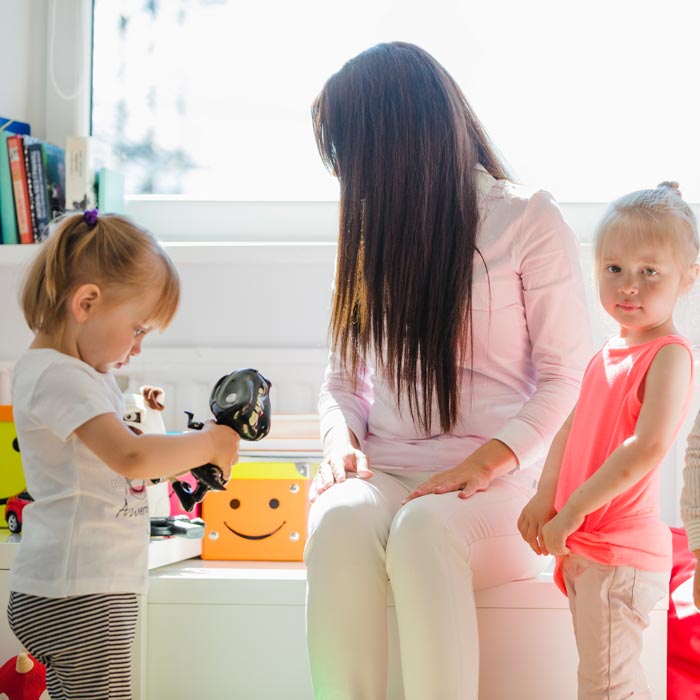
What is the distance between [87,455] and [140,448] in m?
0.08

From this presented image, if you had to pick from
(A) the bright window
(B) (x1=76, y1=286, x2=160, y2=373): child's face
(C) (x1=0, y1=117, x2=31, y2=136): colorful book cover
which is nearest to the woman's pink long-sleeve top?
(B) (x1=76, y1=286, x2=160, y2=373): child's face

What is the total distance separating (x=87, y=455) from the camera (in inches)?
44.1

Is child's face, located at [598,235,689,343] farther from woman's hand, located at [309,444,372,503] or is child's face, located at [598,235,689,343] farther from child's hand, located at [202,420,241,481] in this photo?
child's hand, located at [202,420,241,481]

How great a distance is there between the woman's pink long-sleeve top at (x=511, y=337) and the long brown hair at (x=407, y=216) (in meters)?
0.03

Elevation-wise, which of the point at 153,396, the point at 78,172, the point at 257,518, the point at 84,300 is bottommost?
the point at 257,518

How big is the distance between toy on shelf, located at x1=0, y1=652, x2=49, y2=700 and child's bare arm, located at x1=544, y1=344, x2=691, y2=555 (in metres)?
0.81

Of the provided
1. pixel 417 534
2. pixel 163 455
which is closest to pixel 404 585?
pixel 417 534

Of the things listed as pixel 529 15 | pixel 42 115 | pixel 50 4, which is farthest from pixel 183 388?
pixel 529 15

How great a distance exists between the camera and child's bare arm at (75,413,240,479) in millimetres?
1073

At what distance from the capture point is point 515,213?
140 centimetres

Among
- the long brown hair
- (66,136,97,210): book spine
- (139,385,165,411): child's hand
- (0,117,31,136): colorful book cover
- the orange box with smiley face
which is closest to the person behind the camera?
the long brown hair

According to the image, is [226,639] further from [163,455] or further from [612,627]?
[612,627]

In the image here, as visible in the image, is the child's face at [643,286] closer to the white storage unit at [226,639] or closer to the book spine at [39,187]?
the white storage unit at [226,639]

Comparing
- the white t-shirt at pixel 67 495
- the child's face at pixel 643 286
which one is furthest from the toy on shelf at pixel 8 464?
the child's face at pixel 643 286
